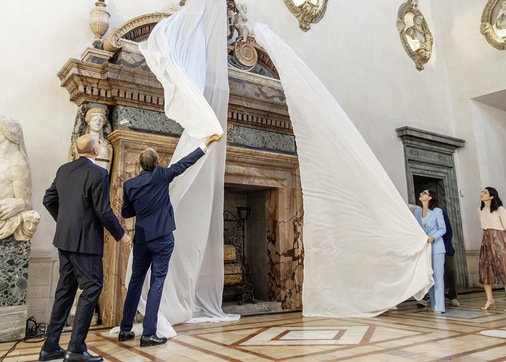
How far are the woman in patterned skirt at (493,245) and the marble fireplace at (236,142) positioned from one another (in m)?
2.14

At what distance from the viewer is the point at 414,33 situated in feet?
26.1

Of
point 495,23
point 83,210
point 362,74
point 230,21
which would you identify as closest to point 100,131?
A: point 83,210

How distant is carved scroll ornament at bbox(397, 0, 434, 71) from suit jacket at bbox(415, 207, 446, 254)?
419 cm

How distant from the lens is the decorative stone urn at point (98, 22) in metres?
4.51

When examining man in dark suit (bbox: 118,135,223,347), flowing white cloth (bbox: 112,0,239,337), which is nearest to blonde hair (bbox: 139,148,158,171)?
man in dark suit (bbox: 118,135,223,347)

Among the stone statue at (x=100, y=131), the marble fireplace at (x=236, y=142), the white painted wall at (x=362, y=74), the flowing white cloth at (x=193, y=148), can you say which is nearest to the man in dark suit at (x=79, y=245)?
the flowing white cloth at (x=193, y=148)

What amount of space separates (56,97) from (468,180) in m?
7.06

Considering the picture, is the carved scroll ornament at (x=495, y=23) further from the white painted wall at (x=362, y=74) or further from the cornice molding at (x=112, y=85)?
the cornice molding at (x=112, y=85)

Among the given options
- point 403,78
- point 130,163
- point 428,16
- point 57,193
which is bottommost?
point 57,193

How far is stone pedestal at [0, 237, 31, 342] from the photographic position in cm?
327

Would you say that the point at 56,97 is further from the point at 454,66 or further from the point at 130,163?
the point at 454,66

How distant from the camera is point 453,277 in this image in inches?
203

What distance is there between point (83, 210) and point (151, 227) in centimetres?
56

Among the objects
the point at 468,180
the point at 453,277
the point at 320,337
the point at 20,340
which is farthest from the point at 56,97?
the point at 468,180
